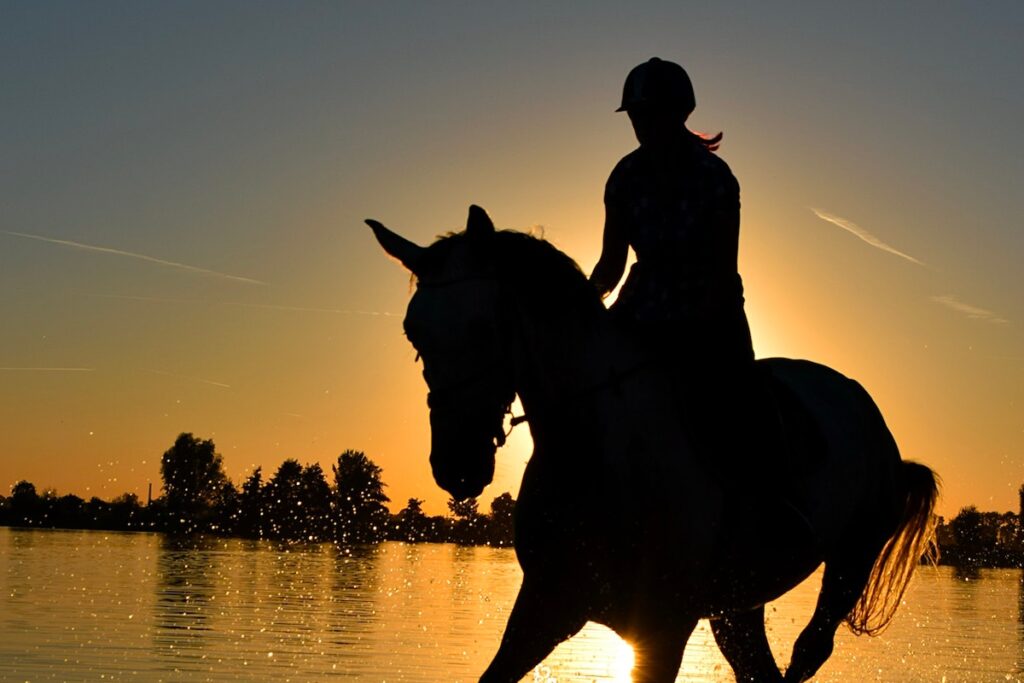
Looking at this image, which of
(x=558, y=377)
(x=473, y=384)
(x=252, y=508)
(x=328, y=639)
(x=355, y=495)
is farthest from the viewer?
(x=252, y=508)

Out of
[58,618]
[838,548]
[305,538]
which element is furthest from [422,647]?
[305,538]

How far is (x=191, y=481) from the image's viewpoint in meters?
186

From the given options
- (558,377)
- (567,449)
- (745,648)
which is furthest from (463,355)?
(745,648)

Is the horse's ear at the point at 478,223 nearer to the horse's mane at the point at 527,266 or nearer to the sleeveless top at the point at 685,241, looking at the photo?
the horse's mane at the point at 527,266

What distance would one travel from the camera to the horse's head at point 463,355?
19.8ft

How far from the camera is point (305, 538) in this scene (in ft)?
484

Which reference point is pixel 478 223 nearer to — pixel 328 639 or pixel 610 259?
pixel 610 259

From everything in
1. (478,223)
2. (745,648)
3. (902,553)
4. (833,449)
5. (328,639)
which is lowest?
(328,639)

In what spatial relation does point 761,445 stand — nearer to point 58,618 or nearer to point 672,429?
point 672,429

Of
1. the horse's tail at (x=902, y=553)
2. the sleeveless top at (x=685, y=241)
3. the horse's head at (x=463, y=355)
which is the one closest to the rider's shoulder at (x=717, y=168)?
the sleeveless top at (x=685, y=241)

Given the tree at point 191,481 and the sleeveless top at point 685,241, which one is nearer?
the sleeveless top at point 685,241

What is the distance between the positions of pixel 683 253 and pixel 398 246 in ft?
4.62

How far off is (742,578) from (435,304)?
2.20 meters

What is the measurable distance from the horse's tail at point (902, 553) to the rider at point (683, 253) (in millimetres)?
3061
